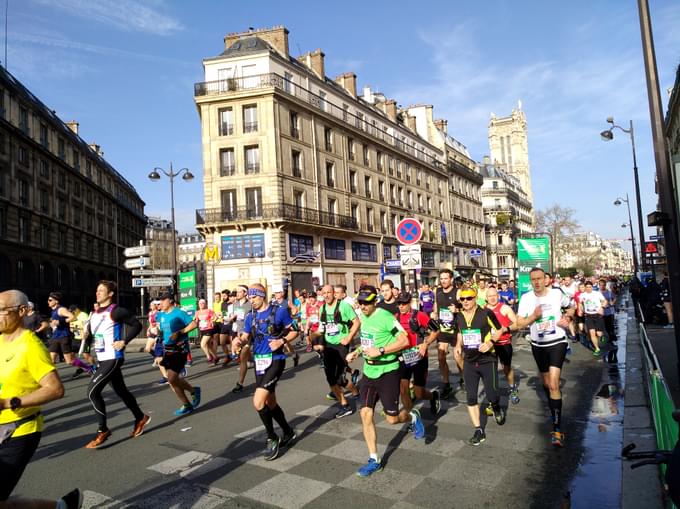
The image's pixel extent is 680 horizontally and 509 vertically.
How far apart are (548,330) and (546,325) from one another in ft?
0.20

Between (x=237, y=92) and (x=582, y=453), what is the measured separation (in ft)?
105

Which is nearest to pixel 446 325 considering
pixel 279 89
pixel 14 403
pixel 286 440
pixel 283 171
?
pixel 286 440

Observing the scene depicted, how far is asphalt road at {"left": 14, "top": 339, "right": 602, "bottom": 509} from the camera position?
4195 mm

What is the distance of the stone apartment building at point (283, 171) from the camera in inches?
1291


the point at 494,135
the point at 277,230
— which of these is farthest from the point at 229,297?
the point at 494,135

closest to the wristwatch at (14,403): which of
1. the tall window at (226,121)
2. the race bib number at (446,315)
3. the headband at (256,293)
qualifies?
the headband at (256,293)

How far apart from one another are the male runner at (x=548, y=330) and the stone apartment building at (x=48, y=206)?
38.4 metres

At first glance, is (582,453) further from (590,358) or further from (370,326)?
A: (590,358)

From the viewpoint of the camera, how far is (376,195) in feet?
144

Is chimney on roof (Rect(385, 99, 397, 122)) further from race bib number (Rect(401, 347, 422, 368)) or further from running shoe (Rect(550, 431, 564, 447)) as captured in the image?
running shoe (Rect(550, 431, 564, 447))

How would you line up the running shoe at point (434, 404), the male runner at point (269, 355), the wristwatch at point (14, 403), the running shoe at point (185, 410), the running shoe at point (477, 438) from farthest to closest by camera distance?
the running shoe at point (185, 410) → the running shoe at point (434, 404) → the running shoe at point (477, 438) → the male runner at point (269, 355) → the wristwatch at point (14, 403)

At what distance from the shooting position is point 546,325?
601 centimetres

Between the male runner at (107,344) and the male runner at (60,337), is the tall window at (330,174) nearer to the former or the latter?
the male runner at (60,337)

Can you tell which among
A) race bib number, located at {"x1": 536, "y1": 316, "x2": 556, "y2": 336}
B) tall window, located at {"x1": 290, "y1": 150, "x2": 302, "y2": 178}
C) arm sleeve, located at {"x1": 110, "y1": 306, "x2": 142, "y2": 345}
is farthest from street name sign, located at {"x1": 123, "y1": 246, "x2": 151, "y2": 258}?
tall window, located at {"x1": 290, "y1": 150, "x2": 302, "y2": 178}
